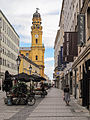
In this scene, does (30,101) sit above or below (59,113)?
above

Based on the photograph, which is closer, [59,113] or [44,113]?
[44,113]

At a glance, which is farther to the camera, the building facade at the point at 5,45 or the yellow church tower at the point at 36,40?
the yellow church tower at the point at 36,40

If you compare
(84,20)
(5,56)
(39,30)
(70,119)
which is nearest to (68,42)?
(84,20)

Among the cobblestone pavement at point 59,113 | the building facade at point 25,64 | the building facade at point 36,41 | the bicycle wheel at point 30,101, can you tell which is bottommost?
the cobblestone pavement at point 59,113

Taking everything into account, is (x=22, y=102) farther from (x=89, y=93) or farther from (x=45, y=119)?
(x=45, y=119)

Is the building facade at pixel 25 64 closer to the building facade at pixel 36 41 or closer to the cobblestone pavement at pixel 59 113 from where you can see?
the building facade at pixel 36 41

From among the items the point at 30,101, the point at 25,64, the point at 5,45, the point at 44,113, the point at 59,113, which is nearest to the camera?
the point at 44,113

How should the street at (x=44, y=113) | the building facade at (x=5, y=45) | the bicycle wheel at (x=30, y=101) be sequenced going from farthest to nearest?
the building facade at (x=5, y=45) < the bicycle wheel at (x=30, y=101) < the street at (x=44, y=113)

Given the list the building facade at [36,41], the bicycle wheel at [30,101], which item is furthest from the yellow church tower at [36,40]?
the bicycle wheel at [30,101]

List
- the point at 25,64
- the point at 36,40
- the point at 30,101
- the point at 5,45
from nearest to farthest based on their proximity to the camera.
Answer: the point at 30,101 → the point at 5,45 → the point at 25,64 → the point at 36,40

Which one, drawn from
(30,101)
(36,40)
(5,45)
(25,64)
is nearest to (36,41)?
(36,40)

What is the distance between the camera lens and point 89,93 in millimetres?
15523

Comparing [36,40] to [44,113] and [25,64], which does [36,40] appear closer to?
[25,64]

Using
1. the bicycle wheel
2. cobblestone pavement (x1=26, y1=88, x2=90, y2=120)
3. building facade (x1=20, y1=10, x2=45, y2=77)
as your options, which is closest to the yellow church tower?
building facade (x1=20, y1=10, x2=45, y2=77)
